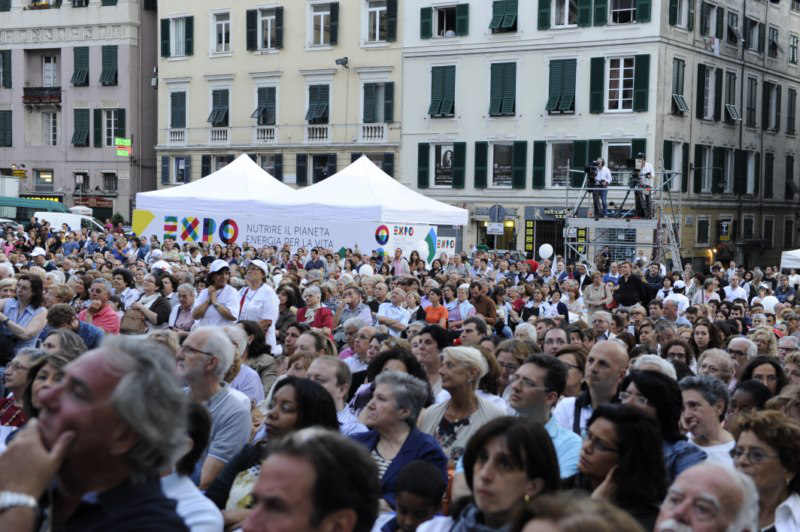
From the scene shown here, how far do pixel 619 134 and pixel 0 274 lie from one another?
25.3m

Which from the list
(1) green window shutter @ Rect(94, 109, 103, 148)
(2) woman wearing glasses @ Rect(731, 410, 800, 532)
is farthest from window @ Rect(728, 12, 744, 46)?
(2) woman wearing glasses @ Rect(731, 410, 800, 532)

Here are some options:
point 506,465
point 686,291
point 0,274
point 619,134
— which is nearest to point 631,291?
point 686,291

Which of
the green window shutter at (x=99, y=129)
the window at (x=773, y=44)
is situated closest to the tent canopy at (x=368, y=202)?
the window at (x=773, y=44)

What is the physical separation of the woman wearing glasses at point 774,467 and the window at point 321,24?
36.5m

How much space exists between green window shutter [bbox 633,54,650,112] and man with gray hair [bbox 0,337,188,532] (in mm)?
32063

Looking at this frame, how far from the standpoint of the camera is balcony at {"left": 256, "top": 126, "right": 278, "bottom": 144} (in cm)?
4078

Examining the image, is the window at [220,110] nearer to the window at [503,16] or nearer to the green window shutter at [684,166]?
the window at [503,16]

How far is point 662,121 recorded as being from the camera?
3344cm

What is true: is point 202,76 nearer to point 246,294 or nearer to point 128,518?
point 246,294

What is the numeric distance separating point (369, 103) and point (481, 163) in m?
5.47

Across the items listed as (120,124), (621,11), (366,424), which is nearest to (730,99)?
(621,11)

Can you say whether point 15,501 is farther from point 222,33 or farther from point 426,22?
point 222,33

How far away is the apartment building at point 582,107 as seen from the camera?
33719mm

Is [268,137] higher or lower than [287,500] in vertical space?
Answer: higher
